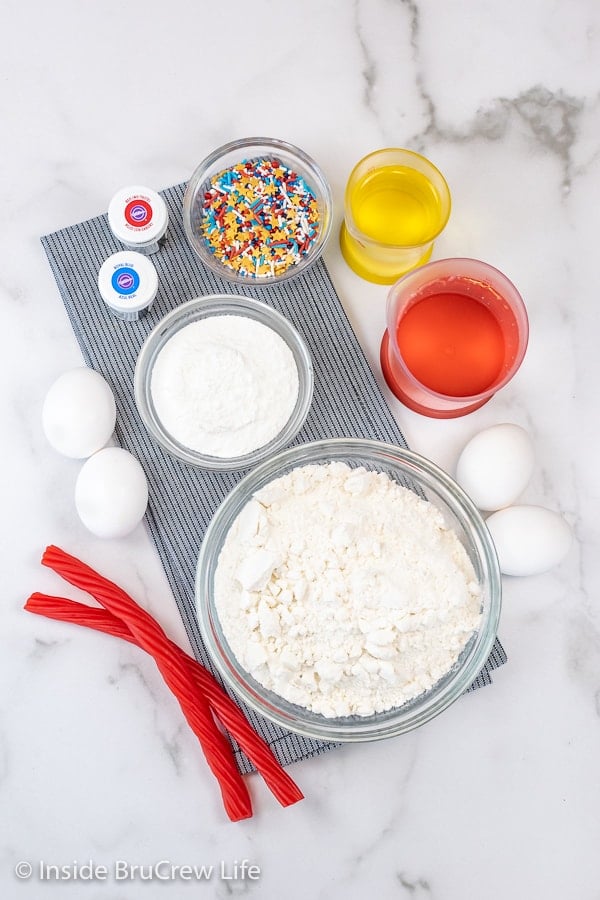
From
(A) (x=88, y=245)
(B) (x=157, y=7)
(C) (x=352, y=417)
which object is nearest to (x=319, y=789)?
(C) (x=352, y=417)

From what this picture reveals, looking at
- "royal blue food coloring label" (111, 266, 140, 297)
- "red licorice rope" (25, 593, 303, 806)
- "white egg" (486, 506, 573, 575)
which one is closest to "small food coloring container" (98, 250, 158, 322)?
"royal blue food coloring label" (111, 266, 140, 297)

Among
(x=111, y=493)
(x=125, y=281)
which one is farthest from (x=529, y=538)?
(x=125, y=281)

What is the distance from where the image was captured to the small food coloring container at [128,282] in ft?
4.39

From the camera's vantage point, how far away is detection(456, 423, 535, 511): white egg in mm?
1313

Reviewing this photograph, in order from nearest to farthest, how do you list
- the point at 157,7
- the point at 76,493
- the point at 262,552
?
the point at 262,552
the point at 76,493
the point at 157,7

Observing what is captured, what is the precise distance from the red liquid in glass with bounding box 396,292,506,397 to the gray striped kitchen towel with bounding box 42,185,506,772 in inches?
3.5

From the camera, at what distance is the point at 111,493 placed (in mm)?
1296

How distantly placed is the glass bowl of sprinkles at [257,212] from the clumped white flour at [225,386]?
114 millimetres

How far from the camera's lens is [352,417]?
1.39 meters

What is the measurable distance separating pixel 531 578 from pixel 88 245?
898mm

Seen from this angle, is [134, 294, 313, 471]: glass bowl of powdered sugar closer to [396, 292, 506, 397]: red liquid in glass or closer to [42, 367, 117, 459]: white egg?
[42, 367, 117, 459]: white egg

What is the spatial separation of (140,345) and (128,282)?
11 centimetres

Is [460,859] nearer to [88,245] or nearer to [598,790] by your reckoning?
[598,790]

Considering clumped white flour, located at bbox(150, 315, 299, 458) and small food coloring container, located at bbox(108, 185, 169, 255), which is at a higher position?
small food coloring container, located at bbox(108, 185, 169, 255)
